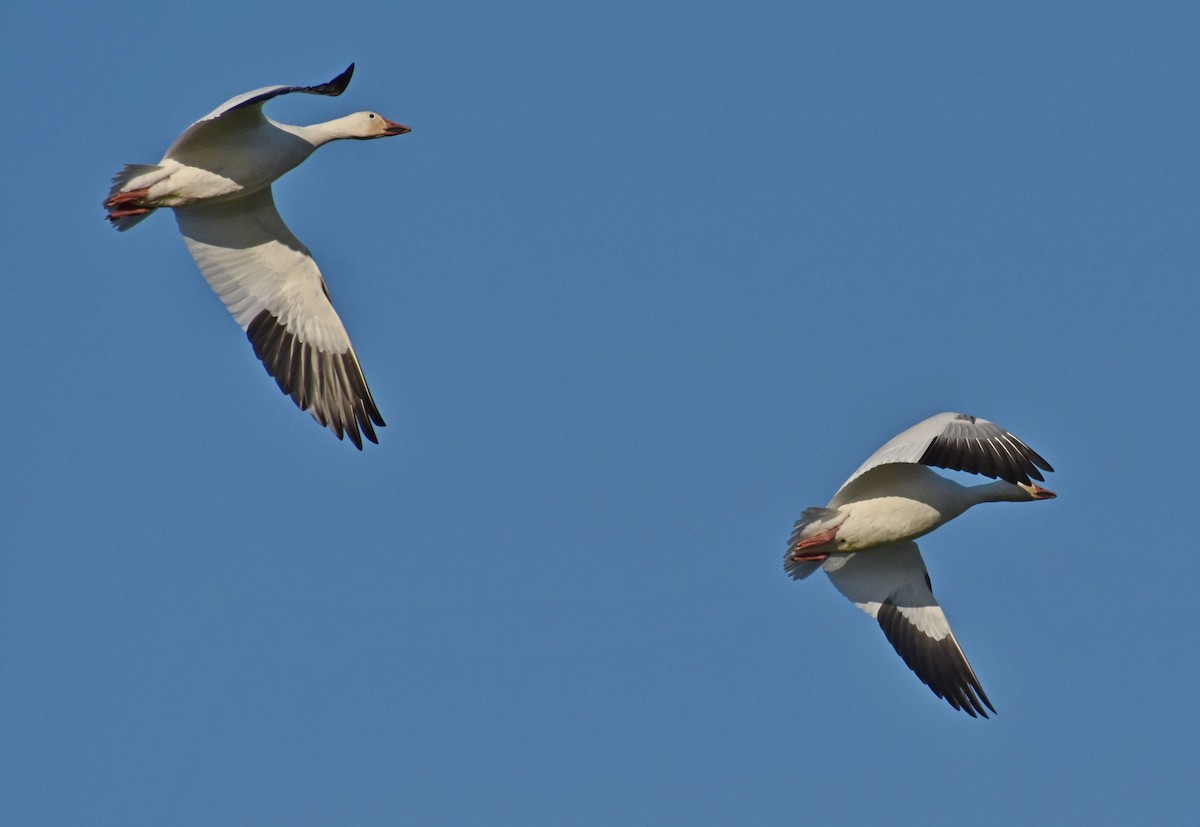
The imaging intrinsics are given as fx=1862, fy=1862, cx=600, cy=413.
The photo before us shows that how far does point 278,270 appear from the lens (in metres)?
13.3

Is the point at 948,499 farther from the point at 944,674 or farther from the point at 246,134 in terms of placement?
the point at 246,134

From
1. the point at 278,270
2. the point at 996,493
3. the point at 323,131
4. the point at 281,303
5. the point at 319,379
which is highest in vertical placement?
the point at 323,131

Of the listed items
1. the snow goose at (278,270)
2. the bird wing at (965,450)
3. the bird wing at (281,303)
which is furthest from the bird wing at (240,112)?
the bird wing at (965,450)

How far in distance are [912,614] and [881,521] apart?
1.65 meters

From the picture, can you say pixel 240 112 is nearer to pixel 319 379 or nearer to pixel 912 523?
pixel 319 379

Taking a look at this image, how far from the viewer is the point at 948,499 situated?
1322 centimetres

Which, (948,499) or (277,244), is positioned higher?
(277,244)

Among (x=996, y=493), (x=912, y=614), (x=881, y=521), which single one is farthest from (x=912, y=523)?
(x=912, y=614)

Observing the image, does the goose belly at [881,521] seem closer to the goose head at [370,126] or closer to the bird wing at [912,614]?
the bird wing at [912,614]

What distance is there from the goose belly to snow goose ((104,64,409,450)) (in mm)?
3359

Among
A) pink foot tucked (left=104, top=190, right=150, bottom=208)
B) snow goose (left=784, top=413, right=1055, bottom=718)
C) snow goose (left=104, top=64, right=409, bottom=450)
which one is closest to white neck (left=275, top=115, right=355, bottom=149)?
snow goose (left=104, top=64, right=409, bottom=450)

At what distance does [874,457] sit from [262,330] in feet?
14.3

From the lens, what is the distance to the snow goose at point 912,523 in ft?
39.6

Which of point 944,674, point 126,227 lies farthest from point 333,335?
point 944,674
